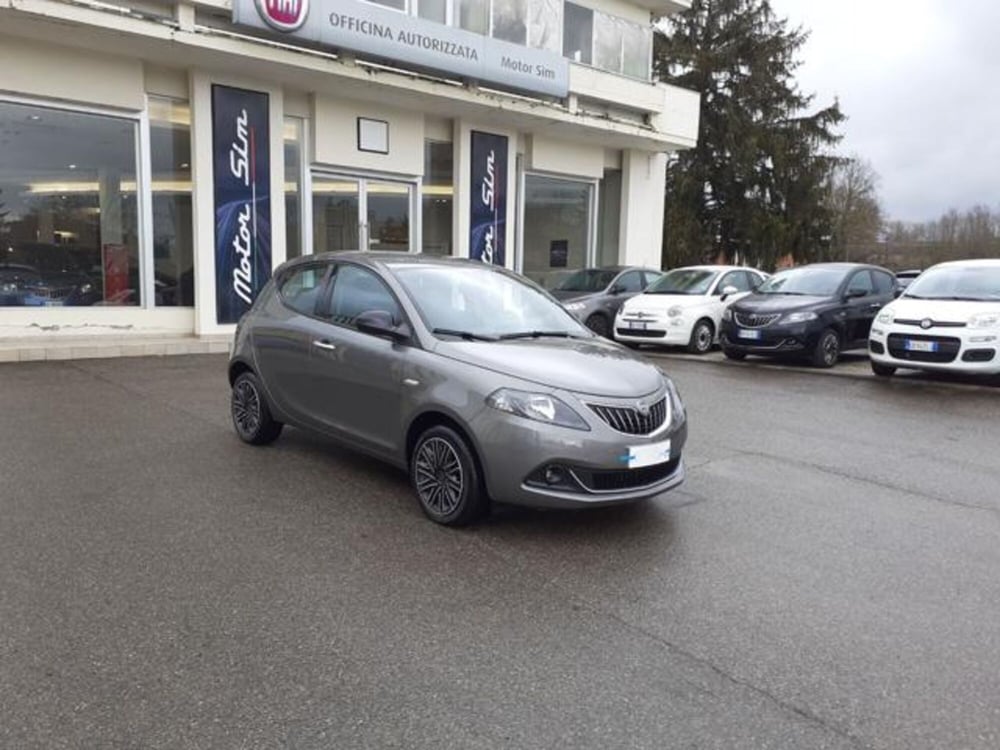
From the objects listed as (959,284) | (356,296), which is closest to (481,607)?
(356,296)

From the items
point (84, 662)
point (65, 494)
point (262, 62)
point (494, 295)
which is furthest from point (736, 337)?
point (84, 662)

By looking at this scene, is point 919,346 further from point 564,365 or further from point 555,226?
point 555,226

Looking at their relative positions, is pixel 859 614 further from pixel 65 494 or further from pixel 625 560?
pixel 65 494

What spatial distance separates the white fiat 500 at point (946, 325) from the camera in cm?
1019

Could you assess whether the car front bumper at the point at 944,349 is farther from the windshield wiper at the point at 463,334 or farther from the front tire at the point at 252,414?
the front tire at the point at 252,414

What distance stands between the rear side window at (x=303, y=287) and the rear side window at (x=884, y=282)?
1053cm

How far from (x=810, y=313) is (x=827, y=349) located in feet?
2.15

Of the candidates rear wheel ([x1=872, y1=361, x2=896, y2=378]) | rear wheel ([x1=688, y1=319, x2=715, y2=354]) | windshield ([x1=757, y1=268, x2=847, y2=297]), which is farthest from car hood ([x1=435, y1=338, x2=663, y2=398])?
rear wheel ([x1=688, y1=319, x2=715, y2=354])

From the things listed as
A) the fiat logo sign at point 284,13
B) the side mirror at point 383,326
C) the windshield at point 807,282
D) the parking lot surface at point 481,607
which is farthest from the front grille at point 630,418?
the fiat logo sign at point 284,13

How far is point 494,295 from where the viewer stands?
6.02m

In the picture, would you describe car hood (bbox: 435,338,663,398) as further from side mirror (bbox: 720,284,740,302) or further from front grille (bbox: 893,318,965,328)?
side mirror (bbox: 720,284,740,302)

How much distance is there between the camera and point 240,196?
14.0 m

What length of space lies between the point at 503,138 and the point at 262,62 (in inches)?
255

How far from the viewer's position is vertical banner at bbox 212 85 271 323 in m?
13.7
